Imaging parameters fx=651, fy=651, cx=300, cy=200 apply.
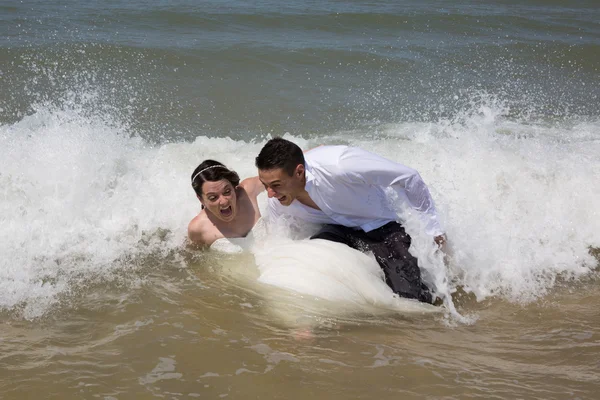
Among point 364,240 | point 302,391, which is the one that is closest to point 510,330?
point 364,240

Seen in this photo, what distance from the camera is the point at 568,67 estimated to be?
469 inches

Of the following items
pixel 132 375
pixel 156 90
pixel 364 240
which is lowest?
pixel 132 375

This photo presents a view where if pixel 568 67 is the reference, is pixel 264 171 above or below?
below

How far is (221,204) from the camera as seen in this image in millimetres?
4938

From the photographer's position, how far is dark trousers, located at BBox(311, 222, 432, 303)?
464 cm

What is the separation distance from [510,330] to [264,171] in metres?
1.93

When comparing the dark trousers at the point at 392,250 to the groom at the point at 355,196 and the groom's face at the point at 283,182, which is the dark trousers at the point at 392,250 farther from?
the groom's face at the point at 283,182

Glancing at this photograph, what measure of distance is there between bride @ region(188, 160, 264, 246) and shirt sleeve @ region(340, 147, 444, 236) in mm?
1005

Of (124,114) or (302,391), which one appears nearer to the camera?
(302,391)

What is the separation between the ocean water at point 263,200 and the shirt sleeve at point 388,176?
18 centimetres

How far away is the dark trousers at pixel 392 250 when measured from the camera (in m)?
4.64

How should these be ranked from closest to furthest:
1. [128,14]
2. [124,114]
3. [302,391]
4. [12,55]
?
[302,391] → [124,114] → [12,55] → [128,14]

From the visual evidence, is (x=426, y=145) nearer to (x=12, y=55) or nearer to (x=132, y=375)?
(x=132, y=375)

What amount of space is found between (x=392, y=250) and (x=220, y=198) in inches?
52.9
